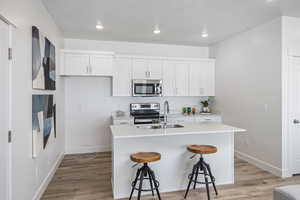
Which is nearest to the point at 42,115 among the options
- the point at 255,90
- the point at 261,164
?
the point at 255,90

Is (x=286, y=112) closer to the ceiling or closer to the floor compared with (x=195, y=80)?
closer to the floor

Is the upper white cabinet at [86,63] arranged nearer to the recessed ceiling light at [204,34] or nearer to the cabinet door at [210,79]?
the recessed ceiling light at [204,34]

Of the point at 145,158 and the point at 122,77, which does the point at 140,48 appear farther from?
the point at 145,158

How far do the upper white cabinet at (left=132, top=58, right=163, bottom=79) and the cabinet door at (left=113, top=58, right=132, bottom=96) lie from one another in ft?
0.48

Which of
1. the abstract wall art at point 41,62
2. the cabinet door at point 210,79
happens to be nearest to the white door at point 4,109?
the abstract wall art at point 41,62

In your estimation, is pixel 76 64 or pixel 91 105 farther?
pixel 91 105

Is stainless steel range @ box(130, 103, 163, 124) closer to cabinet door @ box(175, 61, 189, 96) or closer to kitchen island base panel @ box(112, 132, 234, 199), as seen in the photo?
cabinet door @ box(175, 61, 189, 96)

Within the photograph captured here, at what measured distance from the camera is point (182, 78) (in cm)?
487

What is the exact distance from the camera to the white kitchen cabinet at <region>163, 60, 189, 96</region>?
477 centimetres

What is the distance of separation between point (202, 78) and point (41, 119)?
3898mm

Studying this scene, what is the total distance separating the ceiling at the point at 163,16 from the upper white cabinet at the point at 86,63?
0.45 metres

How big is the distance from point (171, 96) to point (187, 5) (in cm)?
251

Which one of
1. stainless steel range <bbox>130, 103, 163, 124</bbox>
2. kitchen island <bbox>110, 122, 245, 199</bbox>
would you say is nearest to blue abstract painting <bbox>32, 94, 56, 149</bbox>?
kitchen island <bbox>110, 122, 245, 199</bbox>

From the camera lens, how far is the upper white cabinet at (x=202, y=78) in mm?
4938
